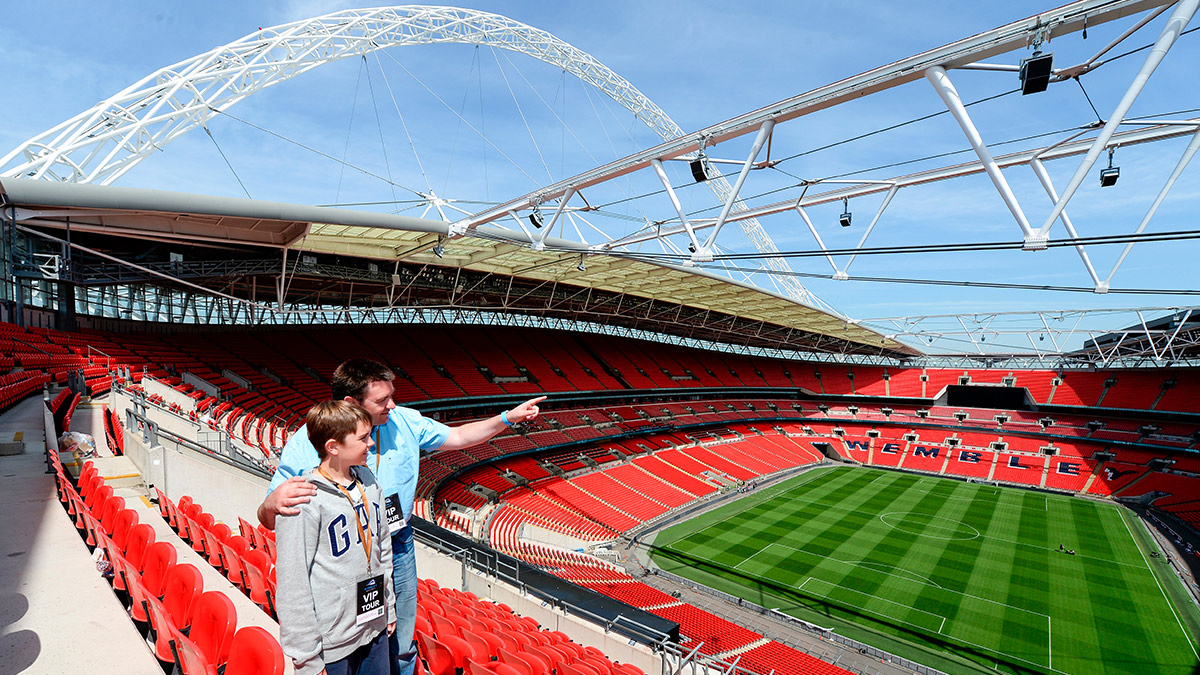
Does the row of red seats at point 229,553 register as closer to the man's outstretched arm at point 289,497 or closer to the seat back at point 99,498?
the seat back at point 99,498

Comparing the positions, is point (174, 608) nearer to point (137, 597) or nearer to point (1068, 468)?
point (137, 597)

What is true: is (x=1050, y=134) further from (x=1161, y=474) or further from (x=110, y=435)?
(x=1161, y=474)

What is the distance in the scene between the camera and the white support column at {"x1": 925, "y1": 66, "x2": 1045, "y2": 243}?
704cm

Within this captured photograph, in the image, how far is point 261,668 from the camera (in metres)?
2.31

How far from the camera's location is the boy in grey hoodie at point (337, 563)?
2.00 m

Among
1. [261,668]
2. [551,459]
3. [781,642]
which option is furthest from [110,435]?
[551,459]

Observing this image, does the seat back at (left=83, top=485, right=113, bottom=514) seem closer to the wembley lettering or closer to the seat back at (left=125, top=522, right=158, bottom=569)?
the seat back at (left=125, top=522, right=158, bottom=569)

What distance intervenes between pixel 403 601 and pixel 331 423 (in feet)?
4.02

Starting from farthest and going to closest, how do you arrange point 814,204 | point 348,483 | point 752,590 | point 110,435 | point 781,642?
point 752,590
point 781,642
point 814,204
point 110,435
point 348,483

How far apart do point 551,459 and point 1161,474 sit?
37.8m

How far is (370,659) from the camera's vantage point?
7.54ft

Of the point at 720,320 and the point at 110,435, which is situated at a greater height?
the point at 720,320

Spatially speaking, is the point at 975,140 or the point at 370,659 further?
the point at 975,140

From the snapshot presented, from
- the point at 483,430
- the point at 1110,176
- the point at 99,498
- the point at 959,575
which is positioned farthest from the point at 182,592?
the point at 959,575
